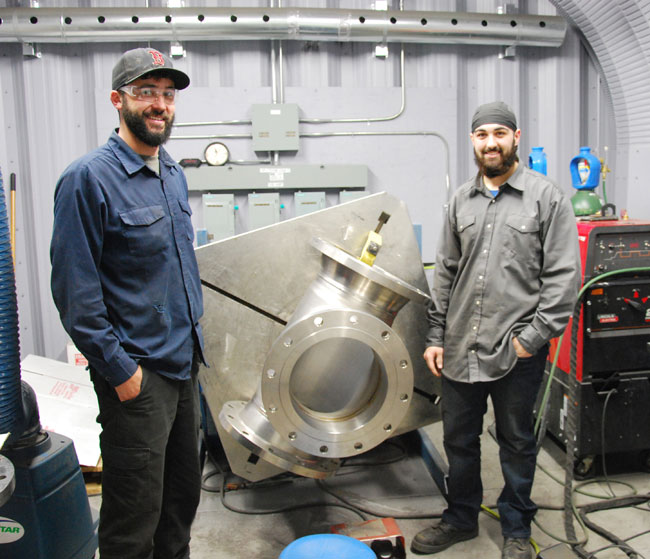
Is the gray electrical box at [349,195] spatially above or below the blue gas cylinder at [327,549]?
above

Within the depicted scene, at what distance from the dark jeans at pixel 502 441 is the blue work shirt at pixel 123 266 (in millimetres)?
916

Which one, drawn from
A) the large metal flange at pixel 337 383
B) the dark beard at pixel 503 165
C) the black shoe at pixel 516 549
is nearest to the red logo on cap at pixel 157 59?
the large metal flange at pixel 337 383

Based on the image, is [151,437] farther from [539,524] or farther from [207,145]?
[207,145]

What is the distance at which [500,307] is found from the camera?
1661mm

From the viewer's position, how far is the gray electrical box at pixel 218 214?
332cm

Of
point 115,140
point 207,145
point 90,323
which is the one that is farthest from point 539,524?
point 207,145

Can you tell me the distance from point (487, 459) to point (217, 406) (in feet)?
4.67

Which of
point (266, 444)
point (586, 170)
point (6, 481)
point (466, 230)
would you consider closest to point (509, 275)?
point (466, 230)

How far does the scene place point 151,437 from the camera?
1.34 meters

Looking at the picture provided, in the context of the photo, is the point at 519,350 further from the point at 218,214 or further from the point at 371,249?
the point at 218,214

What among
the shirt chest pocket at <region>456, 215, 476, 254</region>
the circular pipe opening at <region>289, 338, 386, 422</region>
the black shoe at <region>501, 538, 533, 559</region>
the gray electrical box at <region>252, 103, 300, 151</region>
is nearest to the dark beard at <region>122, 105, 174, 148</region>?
the circular pipe opening at <region>289, 338, 386, 422</region>

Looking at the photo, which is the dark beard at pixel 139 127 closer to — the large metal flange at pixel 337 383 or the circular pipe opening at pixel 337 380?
the large metal flange at pixel 337 383

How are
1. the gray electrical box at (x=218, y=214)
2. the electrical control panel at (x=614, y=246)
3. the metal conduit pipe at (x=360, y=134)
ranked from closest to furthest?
1. the electrical control panel at (x=614, y=246)
2. the gray electrical box at (x=218, y=214)
3. the metal conduit pipe at (x=360, y=134)

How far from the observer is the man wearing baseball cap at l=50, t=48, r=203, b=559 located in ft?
4.01
